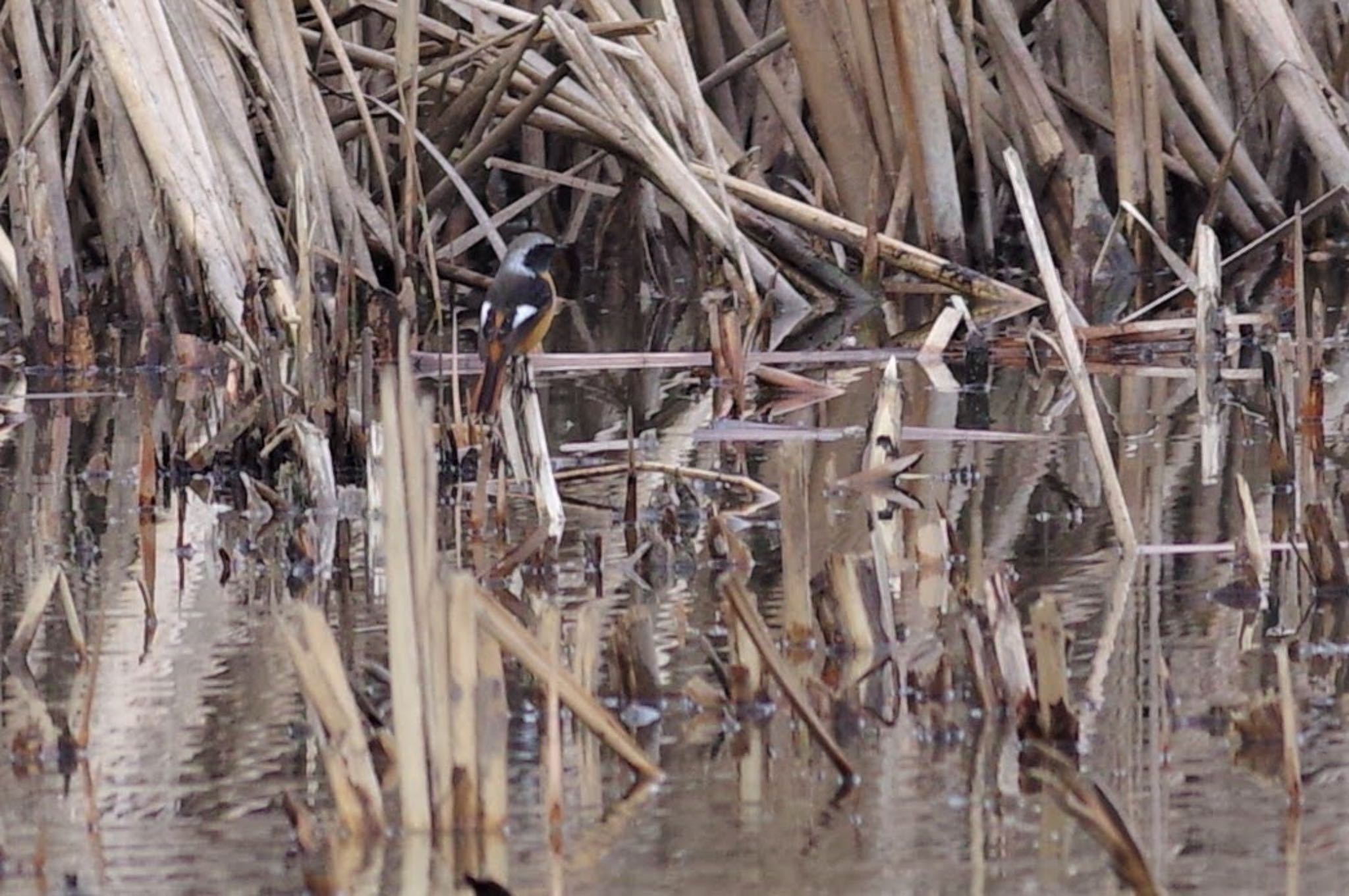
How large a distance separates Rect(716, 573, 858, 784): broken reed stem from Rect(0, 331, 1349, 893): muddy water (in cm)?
3

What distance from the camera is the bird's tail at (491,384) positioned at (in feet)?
15.6

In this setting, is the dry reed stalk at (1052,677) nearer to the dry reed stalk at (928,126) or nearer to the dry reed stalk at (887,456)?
the dry reed stalk at (887,456)

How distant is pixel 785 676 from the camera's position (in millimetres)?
2490

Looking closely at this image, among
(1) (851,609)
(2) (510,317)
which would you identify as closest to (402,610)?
(1) (851,609)

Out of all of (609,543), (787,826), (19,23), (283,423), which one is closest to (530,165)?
(19,23)

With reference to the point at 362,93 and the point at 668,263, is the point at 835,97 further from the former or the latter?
the point at 362,93

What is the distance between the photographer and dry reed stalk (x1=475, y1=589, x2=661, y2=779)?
2.37 m

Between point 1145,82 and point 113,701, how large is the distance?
5.10 m

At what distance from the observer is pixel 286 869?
2.22 m

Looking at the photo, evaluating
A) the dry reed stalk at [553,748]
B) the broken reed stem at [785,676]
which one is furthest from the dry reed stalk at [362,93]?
the dry reed stalk at [553,748]

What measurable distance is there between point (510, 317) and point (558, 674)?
2.77 metres

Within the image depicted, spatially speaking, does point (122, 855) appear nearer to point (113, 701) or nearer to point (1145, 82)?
point (113, 701)

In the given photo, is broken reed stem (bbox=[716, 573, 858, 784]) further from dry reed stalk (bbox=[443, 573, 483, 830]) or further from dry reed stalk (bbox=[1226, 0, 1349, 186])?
dry reed stalk (bbox=[1226, 0, 1349, 186])

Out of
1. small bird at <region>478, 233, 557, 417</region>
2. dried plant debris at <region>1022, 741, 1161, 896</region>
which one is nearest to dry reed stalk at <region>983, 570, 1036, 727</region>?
dried plant debris at <region>1022, 741, 1161, 896</region>
